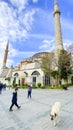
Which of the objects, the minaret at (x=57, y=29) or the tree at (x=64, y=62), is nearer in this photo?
the tree at (x=64, y=62)

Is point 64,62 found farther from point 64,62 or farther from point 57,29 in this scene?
point 57,29

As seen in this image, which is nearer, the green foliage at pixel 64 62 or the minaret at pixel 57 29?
the green foliage at pixel 64 62

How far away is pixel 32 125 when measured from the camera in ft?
22.8

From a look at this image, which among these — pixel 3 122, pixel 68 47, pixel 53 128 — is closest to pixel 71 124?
pixel 53 128

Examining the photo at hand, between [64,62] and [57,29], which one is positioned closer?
[64,62]

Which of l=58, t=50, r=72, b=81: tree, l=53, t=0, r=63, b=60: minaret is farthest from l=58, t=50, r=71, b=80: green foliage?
l=53, t=0, r=63, b=60: minaret

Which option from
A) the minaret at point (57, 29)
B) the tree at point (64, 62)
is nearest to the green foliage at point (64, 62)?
the tree at point (64, 62)

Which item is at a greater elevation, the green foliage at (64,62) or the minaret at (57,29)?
the minaret at (57,29)

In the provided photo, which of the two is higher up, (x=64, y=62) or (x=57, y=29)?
(x=57, y=29)

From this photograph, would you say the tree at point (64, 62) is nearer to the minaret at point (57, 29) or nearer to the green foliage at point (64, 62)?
the green foliage at point (64, 62)

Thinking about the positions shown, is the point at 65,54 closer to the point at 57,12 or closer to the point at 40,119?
the point at 57,12

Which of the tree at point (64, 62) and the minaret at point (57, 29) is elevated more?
Result: the minaret at point (57, 29)

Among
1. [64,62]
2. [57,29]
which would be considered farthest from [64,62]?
[57,29]

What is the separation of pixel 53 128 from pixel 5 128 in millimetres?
1986
